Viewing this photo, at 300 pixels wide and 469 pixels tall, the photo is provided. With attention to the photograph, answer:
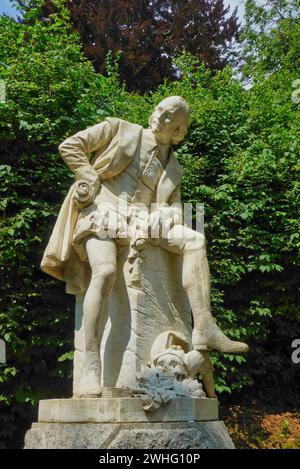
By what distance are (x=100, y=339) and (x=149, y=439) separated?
2.75 ft

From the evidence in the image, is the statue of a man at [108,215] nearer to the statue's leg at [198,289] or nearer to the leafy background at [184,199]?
the statue's leg at [198,289]

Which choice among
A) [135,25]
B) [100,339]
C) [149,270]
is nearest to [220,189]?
[149,270]

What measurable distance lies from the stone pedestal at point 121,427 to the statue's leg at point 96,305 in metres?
0.17

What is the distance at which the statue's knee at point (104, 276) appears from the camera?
4.57 m

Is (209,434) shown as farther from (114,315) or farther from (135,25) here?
(135,25)

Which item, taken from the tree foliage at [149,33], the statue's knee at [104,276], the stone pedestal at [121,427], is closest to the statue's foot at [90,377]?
the stone pedestal at [121,427]

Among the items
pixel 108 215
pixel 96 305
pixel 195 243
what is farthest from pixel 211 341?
pixel 108 215

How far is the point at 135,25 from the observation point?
1593cm

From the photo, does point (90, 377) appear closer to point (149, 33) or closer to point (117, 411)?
point (117, 411)

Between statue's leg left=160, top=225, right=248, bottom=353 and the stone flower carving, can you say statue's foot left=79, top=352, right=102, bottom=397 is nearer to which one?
the stone flower carving

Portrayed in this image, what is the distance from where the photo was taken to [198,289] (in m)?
4.80

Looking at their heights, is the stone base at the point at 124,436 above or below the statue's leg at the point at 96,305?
below

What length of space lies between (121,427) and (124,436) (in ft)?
0.22

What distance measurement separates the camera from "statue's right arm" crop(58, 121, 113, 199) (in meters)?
5.02
